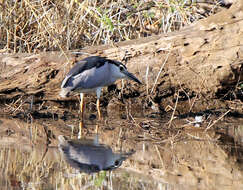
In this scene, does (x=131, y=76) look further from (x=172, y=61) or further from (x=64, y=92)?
(x=64, y=92)

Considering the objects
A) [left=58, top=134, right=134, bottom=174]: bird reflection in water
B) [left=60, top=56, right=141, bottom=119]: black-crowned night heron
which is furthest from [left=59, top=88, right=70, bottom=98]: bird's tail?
[left=58, top=134, right=134, bottom=174]: bird reflection in water

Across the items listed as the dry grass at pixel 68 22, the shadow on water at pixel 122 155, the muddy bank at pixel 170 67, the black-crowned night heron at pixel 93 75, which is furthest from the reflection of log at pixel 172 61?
the dry grass at pixel 68 22

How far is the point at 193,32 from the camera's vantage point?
6438mm

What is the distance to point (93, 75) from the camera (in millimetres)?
6633

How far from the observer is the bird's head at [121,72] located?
6426 millimetres

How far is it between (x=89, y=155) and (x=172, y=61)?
7.65 feet

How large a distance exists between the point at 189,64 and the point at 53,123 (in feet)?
5.95

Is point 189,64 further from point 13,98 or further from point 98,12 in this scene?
point 13,98

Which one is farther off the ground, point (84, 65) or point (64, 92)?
point (84, 65)

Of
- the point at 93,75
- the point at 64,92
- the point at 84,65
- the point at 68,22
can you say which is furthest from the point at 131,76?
the point at 68,22

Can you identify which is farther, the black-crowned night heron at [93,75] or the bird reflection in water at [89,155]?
the black-crowned night heron at [93,75]

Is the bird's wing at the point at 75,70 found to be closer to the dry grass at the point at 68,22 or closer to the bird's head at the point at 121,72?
the bird's head at the point at 121,72

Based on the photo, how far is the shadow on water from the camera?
383 cm

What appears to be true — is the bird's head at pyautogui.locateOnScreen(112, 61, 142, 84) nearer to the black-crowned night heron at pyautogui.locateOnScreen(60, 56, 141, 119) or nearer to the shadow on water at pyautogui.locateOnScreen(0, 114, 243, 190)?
the black-crowned night heron at pyautogui.locateOnScreen(60, 56, 141, 119)
